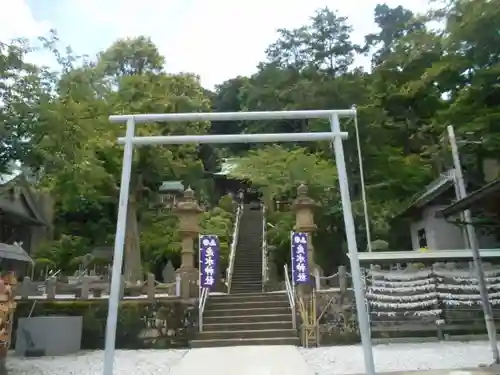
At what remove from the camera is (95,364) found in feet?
31.5

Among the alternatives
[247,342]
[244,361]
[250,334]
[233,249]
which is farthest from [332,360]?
[233,249]

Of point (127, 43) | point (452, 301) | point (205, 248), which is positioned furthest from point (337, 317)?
point (127, 43)

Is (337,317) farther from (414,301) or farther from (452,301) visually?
(452,301)

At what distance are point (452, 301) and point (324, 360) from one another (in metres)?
4.64

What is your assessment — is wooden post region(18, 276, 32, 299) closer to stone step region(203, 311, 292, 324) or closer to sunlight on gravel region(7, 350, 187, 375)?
sunlight on gravel region(7, 350, 187, 375)

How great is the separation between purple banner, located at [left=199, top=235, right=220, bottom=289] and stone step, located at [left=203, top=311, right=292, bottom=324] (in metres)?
0.99

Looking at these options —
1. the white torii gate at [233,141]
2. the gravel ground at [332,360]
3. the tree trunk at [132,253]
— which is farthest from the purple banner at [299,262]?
the tree trunk at [132,253]

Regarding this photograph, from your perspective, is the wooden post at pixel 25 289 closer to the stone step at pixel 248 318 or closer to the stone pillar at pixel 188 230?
the stone pillar at pixel 188 230

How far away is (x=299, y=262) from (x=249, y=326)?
2.30m

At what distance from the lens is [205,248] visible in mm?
13727

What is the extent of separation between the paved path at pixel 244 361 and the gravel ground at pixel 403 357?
1.22 ft

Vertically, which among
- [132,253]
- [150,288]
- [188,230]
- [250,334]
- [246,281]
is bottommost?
[250,334]

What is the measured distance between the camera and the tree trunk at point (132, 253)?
730 inches

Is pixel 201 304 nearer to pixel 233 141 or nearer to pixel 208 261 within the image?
pixel 208 261
